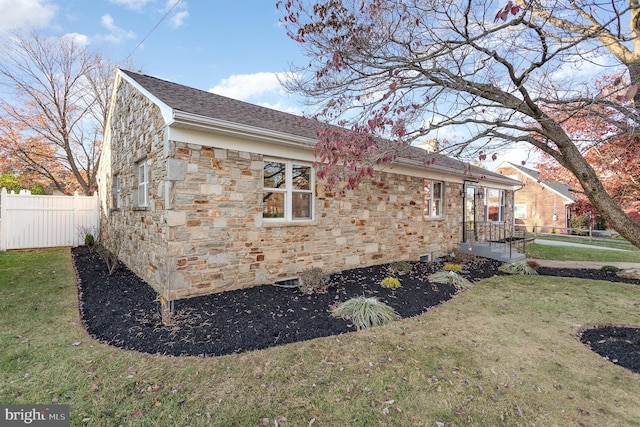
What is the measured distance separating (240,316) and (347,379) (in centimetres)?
228

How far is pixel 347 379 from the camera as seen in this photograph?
126 inches

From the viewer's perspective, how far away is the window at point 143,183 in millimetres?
6816

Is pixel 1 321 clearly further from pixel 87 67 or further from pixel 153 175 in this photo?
pixel 87 67

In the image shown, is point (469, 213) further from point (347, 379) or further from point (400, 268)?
point (347, 379)

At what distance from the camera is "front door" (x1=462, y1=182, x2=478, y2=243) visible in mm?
12594

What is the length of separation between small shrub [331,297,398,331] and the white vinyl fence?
12.0 metres

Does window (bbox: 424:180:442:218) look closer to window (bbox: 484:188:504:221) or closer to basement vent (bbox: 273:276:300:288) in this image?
window (bbox: 484:188:504:221)

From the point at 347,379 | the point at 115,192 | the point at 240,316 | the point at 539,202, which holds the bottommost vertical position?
the point at 347,379

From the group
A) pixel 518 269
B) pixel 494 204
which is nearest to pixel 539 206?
pixel 494 204

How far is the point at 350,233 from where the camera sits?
824cm

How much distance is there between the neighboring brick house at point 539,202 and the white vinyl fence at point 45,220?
29189mm

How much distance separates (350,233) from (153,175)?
194 inches

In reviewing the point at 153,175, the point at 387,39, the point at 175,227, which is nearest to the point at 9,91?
the point at 153,175

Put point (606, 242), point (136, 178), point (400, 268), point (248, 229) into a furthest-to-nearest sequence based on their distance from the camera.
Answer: point (606, 242)
point (400, 268)
point (136, 178)
point (248, 229)
